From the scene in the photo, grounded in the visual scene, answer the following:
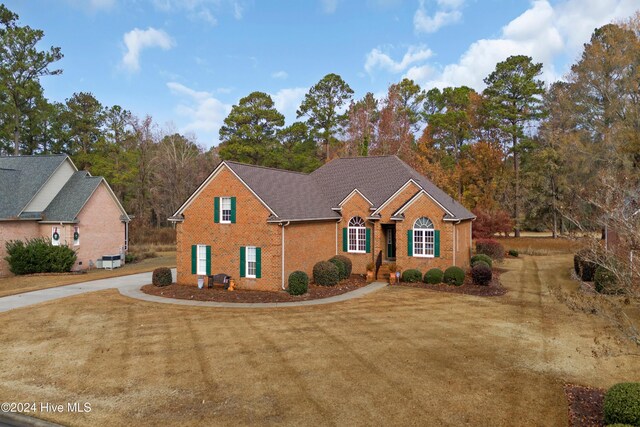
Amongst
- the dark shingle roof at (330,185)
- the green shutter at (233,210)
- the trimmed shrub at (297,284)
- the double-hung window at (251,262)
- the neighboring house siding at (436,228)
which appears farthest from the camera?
the neighboring house siding at (436,228)

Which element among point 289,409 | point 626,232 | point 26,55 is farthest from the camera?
point 26,55

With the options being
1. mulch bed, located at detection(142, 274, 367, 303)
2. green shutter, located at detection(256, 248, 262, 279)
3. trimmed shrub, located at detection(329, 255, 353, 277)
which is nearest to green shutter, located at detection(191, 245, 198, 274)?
mulch bed, located at detection(142, 274, 367, 303)

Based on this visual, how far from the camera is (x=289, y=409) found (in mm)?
8742

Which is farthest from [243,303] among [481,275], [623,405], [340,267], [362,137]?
[362,137]

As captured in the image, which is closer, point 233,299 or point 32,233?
point 233,299

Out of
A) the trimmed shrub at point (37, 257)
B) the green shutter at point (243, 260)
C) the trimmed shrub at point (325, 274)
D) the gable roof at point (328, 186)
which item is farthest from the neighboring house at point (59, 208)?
the trimmed shrub at point (325, 274)

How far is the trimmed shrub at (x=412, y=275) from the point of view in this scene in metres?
24.1

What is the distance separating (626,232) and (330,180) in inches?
926

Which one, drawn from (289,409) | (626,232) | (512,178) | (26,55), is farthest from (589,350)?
(26,55)

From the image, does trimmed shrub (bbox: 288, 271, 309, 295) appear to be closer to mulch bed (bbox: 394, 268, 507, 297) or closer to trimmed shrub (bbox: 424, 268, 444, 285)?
Result: mulch bed (bbox: 394, 268, 507, 297)

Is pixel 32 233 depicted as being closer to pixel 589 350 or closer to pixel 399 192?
pixel 399 192

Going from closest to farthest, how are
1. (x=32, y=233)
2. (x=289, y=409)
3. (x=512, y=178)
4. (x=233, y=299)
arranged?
(x=289, y=409) → (x=233, y=299) → (x=32, y=233) → (x=512, y=178)

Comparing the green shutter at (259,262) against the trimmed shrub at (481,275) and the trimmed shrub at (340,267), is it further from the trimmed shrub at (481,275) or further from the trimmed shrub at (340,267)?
the trimmed shrub at (481,275)

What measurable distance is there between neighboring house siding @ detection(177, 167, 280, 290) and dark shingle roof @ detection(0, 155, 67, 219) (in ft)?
48.7
